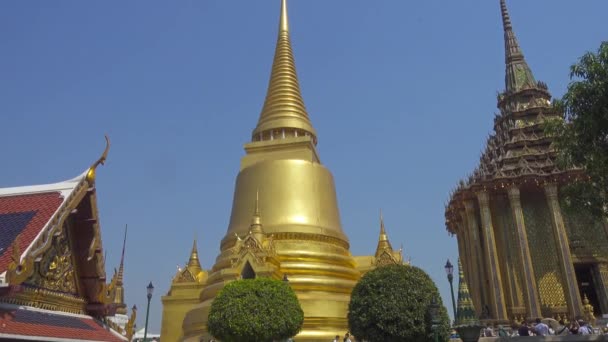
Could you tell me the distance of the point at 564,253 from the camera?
79.3 feet

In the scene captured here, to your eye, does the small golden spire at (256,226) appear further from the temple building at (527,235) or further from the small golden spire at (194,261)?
the temple building at (527,235)

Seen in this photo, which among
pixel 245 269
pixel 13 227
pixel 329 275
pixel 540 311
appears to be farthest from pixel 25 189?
pixel 540 311

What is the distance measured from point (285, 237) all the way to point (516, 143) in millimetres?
15089

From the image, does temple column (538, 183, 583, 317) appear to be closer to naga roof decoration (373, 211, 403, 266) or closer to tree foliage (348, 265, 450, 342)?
naga roof decoration (373, 211, 403, 266)

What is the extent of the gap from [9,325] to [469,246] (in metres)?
27.2

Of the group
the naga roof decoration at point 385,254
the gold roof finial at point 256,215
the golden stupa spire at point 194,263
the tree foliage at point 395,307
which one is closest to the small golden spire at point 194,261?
the golden stupa spire at point 194,263

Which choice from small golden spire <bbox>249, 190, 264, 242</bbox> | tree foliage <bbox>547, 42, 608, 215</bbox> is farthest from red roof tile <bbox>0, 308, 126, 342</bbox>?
small golden spire <bbox>249, 190, 264, 242</bbox>

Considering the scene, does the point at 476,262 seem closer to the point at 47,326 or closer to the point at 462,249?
the point at 462,249

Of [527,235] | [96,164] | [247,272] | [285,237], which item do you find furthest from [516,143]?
[96,164]

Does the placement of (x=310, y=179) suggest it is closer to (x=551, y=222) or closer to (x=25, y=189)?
(x=551, y=222)

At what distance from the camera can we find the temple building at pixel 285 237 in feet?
65.5

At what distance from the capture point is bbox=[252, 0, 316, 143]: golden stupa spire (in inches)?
1081

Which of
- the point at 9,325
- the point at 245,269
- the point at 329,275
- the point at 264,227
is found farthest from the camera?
the point at 264,227

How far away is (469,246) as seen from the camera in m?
29.0
